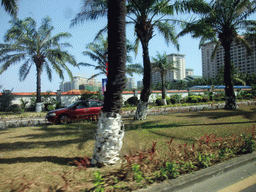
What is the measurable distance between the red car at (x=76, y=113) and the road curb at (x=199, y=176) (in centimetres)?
730

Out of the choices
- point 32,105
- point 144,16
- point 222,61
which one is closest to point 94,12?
point 144,16

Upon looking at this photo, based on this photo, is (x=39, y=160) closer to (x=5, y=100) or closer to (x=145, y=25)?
(x=145, y=25)

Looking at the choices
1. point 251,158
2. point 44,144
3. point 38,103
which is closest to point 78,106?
point 44,144

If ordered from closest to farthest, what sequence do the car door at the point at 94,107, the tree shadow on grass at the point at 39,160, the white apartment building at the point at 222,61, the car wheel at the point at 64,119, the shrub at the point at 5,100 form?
Answer: the tree shadow on grass at the point at 39,160, the car wheel at the point at 64,119, the car door at the point at 94,107, the shrub at the point at 5,100, the white apartment building at the point at 222,61

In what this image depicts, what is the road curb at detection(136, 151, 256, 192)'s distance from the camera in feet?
9.27

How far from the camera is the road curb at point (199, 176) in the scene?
2.82m

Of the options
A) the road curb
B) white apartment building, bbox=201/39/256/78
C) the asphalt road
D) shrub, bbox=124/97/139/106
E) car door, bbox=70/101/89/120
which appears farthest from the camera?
white apartment building, bbox=201/39/256/78

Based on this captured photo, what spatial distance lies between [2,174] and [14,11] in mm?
9194

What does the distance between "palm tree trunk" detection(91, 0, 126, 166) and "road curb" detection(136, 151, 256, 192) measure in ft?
4.12

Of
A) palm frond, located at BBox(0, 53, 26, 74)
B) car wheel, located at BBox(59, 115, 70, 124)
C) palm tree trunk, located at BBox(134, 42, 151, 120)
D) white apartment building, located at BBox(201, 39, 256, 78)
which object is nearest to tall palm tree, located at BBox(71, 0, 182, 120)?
palm tree trunk, located at BBox(134, 42, 151, 120)

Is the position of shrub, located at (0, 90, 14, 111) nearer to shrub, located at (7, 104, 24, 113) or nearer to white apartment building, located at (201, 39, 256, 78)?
shrub, located at (7, 104, 24, 113)

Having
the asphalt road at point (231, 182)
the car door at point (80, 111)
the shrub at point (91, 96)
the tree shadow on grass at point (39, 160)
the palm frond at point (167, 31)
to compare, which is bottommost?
the asphalt road at point (231, 182)

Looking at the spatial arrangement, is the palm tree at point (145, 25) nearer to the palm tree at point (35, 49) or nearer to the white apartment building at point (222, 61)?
the palm tree at point (35, 49)

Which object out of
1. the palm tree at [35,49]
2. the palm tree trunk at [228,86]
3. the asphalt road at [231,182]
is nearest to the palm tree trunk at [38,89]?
the palm tree at [35,49]
